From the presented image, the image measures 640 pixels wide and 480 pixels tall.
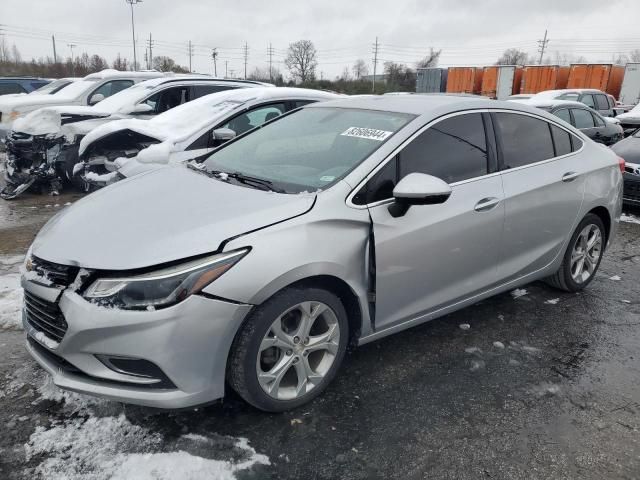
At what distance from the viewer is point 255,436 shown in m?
2.57

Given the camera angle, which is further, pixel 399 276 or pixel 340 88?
pixel 340 88

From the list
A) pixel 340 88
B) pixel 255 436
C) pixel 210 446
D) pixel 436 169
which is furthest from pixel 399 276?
pixel 340 88

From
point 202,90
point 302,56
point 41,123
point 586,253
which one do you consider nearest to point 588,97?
point 202,90

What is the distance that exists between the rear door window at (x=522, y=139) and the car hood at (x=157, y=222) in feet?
5.50

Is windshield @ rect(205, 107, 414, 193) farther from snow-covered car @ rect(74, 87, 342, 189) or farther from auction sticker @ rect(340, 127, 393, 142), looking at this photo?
snow-covered car @ rect(74, 87, 342, 189)

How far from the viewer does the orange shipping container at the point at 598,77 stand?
25.3m

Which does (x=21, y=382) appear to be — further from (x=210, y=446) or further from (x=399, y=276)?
(x=399, y=276)

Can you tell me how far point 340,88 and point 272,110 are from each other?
43045mm

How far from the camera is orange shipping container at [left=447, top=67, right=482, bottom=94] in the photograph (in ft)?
102

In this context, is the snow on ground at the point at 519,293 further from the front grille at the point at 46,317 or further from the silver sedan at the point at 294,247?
the front grille at the point at 46,317

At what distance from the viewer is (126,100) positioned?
857 centimetres

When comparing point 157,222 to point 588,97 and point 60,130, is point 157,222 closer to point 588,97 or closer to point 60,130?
point 60,130

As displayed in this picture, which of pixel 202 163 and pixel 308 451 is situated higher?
pixel 202 163

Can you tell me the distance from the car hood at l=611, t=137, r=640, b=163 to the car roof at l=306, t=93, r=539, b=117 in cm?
451
